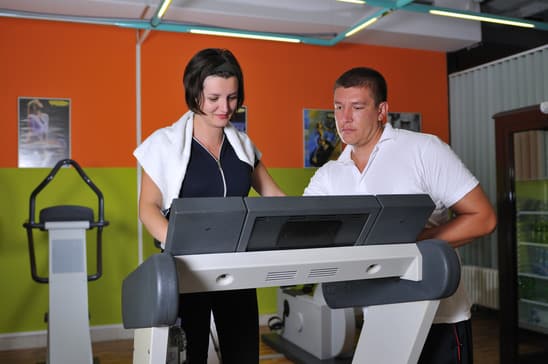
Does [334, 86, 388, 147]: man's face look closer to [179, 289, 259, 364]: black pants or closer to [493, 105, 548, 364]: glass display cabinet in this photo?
[179, 289, 259, 364]: black pants

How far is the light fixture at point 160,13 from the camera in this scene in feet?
12.6

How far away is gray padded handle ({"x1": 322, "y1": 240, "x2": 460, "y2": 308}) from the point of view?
1365 mm

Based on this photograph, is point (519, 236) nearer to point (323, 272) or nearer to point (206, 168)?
point (206, 168)

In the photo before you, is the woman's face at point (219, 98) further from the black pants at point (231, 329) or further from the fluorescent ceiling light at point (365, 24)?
the fluorescent ceiling light at point (365, 24)

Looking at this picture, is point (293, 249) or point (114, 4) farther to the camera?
point (114, 4)

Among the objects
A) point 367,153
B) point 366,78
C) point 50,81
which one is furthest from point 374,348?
point 50,81

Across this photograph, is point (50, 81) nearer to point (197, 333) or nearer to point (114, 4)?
point (114, 4)

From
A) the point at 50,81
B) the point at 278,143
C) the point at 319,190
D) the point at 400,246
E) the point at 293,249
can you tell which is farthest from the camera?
the point at 278,143

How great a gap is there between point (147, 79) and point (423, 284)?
3.91 metres

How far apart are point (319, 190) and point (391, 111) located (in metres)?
3.84

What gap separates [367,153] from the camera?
1.91 meters

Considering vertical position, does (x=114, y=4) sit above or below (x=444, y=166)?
above

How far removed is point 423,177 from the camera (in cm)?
175

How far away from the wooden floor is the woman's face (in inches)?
109
